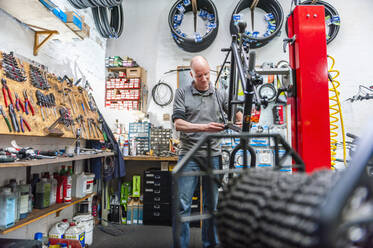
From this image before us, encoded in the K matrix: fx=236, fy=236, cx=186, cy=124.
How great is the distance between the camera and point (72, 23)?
7.21 ft

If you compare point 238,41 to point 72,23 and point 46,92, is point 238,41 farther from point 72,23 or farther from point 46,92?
point 46,92

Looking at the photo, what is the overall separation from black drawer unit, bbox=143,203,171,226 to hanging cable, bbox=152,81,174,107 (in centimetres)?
188

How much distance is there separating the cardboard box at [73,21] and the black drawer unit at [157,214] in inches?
97.5

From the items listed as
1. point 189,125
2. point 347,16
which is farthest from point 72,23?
point 347,16

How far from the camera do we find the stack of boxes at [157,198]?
11.2 ft

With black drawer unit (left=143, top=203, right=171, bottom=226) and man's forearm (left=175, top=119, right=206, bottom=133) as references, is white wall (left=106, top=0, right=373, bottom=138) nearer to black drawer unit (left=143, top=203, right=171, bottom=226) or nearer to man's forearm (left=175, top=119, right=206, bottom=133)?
black drawer unit (left=143, top=203, right=171, bottom=226)

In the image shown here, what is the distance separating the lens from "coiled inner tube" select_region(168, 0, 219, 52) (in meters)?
4.09

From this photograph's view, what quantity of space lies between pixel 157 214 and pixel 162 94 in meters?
2.20

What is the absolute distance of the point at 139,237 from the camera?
9.68ft

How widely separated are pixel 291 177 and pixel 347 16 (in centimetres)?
509

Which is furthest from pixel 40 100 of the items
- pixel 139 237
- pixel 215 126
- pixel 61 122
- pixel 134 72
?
pixel 134 72

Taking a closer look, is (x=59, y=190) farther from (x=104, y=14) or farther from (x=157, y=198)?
(x=104, y=14)

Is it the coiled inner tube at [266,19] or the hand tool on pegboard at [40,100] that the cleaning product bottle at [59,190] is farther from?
the coiled inner tube at [266,19]

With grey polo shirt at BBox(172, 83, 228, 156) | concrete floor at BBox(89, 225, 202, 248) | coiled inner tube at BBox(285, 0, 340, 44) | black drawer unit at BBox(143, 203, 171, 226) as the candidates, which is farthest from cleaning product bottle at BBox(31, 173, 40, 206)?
coiled inner tube at BBox(285, 0, 340, 44)
